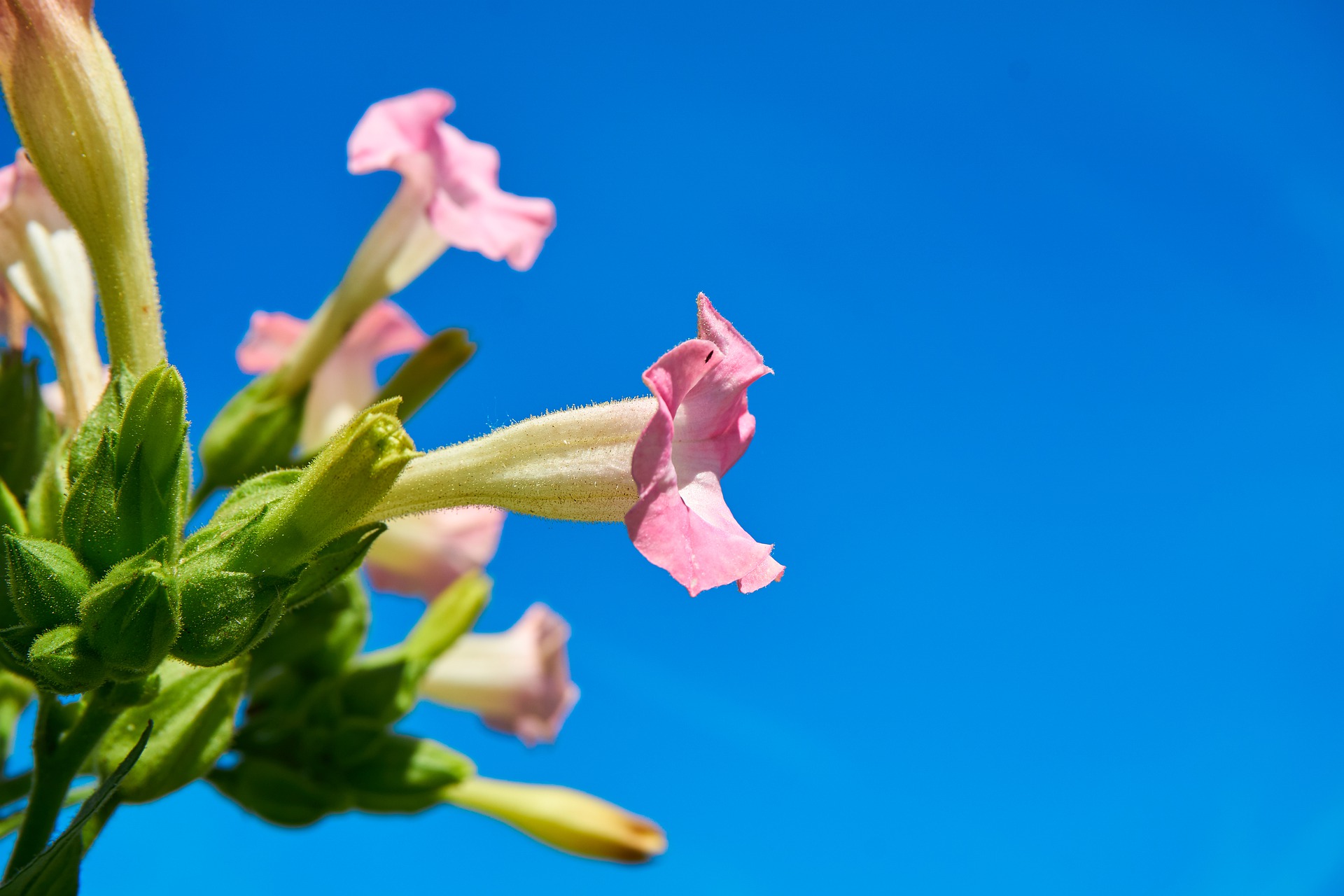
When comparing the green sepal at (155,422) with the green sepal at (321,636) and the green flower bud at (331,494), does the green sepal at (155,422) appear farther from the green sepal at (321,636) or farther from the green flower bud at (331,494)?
the green sepal at (321,636)

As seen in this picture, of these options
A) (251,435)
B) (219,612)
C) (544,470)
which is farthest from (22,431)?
(544,470)

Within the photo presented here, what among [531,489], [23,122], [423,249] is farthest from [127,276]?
[531,489]

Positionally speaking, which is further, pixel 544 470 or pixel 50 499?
pixel 50 499

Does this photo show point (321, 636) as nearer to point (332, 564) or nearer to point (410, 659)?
point (410, 659)

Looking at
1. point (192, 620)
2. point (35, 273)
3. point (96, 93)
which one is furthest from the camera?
point (35, 273)

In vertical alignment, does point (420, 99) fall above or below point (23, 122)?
above

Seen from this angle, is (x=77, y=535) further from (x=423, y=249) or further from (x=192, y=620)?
(x=423, y=249)
